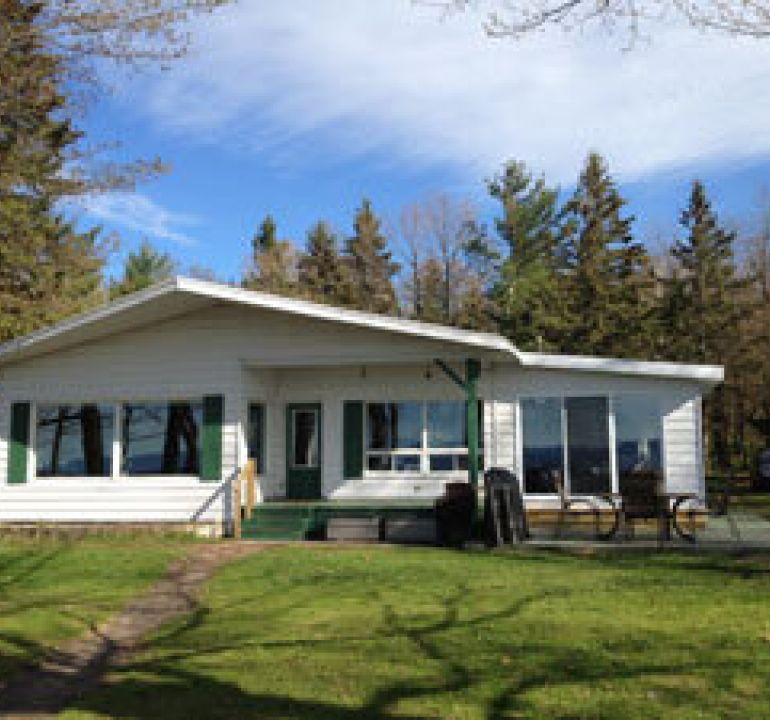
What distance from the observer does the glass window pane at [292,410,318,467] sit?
49.6 ft

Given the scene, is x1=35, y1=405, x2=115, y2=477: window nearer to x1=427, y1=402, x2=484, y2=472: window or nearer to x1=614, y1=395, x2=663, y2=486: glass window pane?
x1=427, y1=402, x2=484, y2=472: window

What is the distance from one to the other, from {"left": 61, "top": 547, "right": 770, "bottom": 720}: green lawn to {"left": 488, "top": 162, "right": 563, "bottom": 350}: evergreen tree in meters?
22.7

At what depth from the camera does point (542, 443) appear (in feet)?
45.7

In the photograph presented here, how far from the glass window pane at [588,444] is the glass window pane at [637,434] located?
0.21m

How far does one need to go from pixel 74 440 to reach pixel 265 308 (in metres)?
4.57

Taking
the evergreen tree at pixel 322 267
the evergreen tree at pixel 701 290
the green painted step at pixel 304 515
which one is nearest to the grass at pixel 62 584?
the green painted step at pixel 304 515

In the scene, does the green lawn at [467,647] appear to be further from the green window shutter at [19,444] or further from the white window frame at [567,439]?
the green window shutter at [19,444]

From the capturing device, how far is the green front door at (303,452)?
49.3 ft

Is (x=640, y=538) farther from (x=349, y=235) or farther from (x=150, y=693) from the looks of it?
(x=349, y=235)

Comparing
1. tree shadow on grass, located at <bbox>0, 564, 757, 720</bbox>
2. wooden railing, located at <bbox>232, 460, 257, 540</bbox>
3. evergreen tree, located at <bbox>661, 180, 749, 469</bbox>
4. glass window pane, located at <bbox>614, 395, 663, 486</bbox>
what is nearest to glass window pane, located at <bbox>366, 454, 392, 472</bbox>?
wooden railing, located at <bbox>232, 460, 257, 540</bbox>

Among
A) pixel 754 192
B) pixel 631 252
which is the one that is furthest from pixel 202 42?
pixel 754 192

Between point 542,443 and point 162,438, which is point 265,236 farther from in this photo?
point 542,443

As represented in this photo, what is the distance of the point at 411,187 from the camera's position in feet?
130

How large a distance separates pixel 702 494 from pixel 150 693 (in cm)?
1018
